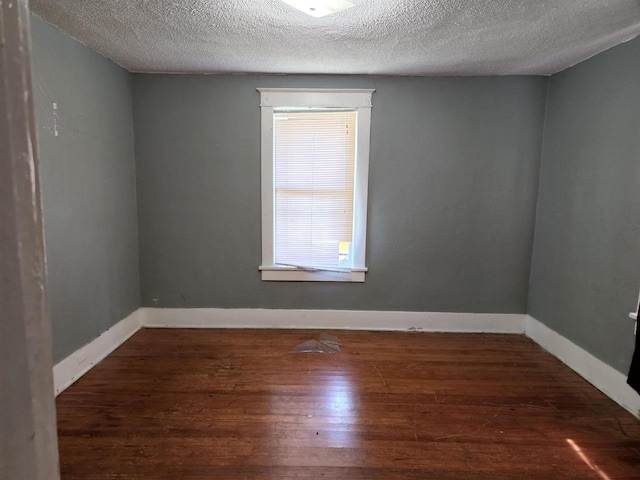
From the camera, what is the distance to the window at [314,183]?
3.00 metres

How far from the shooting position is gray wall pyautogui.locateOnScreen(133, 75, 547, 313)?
300 centimetres

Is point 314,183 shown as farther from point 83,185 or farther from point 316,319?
point 83,185

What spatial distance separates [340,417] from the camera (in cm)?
198

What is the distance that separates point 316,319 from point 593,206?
2370mm

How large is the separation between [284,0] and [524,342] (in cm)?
320

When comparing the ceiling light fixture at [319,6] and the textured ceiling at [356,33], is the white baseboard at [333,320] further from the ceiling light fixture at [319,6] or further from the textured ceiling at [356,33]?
the ceiling light fixture at [319,6]

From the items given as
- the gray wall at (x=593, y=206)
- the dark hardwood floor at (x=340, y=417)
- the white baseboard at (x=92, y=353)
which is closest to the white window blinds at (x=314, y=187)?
the dark hardwood floor at (x=340, y=417)

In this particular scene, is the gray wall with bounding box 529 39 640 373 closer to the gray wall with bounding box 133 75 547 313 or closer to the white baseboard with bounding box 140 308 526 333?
the gray wall with bounding box 133 75 547 313

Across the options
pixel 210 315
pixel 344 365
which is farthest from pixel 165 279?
pixel 344 365

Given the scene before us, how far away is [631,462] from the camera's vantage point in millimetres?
1689

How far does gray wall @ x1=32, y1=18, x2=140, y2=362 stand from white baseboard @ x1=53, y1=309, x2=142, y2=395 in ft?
0.19

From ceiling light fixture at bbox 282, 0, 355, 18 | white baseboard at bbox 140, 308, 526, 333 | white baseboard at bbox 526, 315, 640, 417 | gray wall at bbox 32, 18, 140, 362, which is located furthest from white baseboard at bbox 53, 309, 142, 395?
white baseboard at bbox 526, 315, 640, 417

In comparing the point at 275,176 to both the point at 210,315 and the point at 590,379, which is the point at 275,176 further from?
the point at 590,379

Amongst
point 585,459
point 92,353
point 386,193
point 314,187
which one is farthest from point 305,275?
point 585,459
